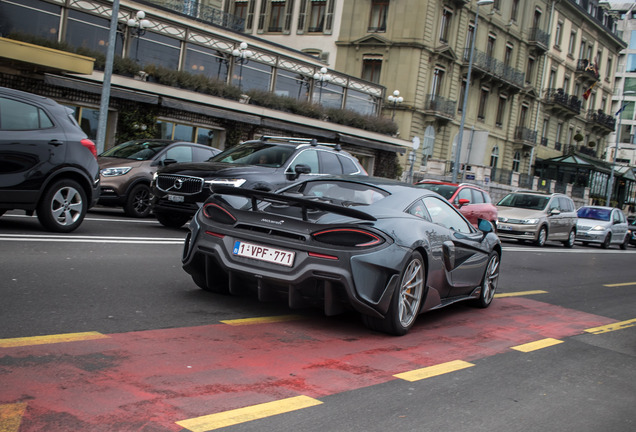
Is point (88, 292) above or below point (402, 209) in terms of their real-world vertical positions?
below

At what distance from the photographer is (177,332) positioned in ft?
18.0

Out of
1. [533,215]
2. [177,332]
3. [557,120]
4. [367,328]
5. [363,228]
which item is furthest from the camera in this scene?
[557,120]

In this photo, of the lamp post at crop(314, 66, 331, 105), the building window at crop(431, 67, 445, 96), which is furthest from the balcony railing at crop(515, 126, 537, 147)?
the lamp post at crop(314, 66, 331, 105)

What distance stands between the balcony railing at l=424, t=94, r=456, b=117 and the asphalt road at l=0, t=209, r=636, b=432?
3912cm

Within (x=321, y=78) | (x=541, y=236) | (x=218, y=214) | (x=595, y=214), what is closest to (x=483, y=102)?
(x=321, y=78)

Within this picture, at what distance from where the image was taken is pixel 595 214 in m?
30.7

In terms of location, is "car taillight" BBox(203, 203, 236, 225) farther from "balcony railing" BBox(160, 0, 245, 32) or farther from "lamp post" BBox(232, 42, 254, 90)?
"balcony railing" BBox(160, 0, 245, 32)

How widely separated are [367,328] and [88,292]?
2.51m

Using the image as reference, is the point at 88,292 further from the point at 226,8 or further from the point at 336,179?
the point at 226,8

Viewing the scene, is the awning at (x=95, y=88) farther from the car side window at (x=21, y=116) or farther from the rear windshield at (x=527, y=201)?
the car side window at (x=21, y=116)

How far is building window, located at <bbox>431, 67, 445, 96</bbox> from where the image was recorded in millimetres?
47469

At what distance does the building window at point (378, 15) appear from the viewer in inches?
1838

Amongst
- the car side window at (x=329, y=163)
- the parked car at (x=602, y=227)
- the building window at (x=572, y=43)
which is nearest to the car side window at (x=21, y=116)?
the car side window at (x=329, y=163)

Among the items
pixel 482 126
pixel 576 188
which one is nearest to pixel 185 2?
pixel 482 126
